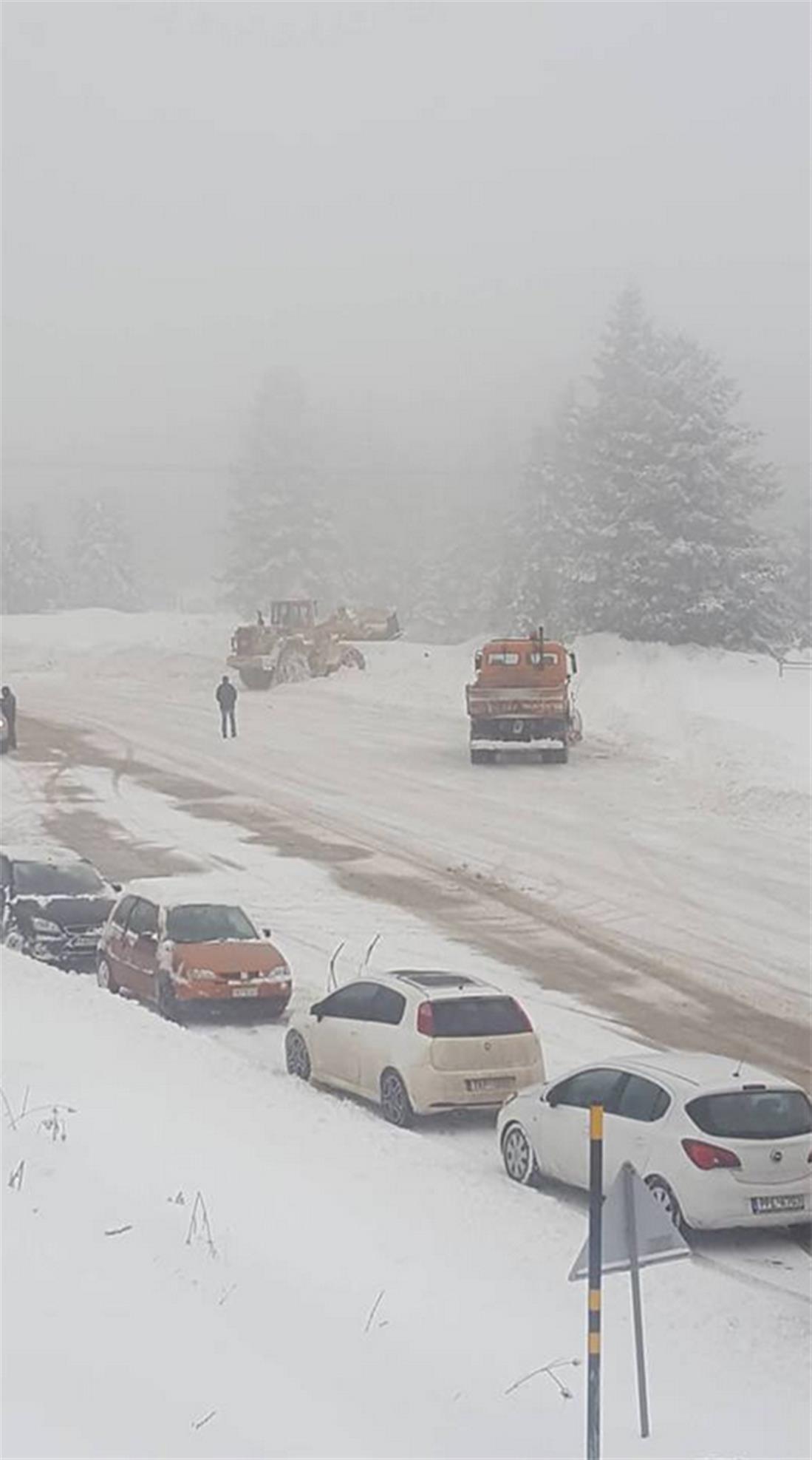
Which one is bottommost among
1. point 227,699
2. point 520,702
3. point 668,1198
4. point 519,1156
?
point 519,1156

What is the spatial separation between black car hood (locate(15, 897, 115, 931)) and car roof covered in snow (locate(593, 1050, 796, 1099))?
11.5 metres

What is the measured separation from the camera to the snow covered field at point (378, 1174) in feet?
29.4

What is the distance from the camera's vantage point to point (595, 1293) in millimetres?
8562

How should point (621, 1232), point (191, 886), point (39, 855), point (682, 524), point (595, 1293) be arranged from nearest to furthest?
point (595, 1293), point (621, 1232), point (39, 855), point (191, 886), point (682, 524)

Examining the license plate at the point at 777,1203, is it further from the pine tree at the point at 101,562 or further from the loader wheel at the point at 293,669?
the pine tree at the point at 101,562

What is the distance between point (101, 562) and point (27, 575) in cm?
1042

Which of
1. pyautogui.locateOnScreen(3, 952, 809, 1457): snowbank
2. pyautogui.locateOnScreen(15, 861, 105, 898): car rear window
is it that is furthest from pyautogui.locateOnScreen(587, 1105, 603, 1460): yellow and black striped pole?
pyautogui.locateOnScreen(15, 861, 105, 898): car rear window

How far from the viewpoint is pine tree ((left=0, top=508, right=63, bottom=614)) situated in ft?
520

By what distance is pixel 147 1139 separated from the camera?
44.5ft

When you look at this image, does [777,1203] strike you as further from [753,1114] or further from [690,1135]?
[690,1135]

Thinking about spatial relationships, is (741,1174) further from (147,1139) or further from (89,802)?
(89,802)

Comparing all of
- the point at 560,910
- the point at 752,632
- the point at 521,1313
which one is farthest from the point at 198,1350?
the point at 752,632

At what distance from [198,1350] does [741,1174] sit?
5836 mm

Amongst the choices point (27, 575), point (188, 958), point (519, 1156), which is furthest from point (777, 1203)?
point (27, 575)
